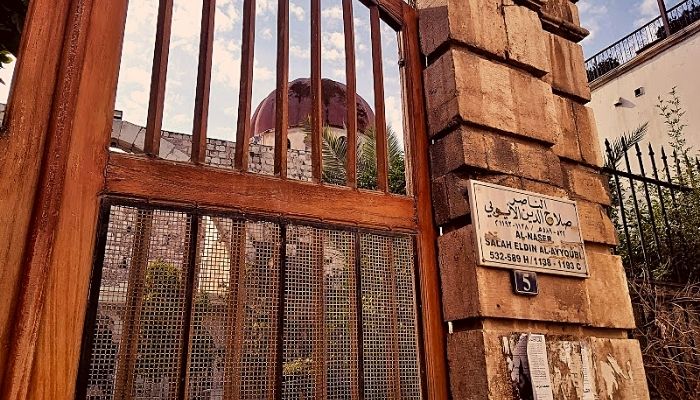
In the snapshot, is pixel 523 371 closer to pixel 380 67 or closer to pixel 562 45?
pixel 380 67

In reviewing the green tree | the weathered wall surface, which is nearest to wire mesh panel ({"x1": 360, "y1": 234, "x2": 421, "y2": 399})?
the green tree

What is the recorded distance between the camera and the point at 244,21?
1.88m

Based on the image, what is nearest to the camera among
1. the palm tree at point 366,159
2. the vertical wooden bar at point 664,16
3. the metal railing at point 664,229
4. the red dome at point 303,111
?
the metal railing at point 664,229

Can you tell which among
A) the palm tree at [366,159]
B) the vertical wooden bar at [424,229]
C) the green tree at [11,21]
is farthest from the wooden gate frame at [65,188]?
the palm tree at [366,159]

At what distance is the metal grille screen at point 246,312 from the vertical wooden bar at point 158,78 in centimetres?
24

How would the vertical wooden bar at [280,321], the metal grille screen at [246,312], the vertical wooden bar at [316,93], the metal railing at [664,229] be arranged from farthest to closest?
the metal railing at [664,229], the vertical wooden bar at [316,93], the vertical wooden bar at [280,321], the metal grille screen at [246,312]

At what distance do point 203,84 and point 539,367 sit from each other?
5.36ft

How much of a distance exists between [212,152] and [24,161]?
1221mm

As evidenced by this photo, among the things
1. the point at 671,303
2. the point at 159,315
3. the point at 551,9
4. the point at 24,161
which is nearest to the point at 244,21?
the point at 24,161

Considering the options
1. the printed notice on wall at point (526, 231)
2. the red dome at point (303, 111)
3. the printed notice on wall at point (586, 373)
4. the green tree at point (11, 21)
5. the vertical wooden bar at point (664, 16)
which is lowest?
the printed notice on wall at point (586, 373)

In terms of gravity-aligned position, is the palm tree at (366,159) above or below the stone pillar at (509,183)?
above

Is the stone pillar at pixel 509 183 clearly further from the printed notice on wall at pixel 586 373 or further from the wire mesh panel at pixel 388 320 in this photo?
the wire mesh panel at pixel 388 320

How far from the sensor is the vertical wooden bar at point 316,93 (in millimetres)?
1920

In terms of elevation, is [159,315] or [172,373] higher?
[159,315]
